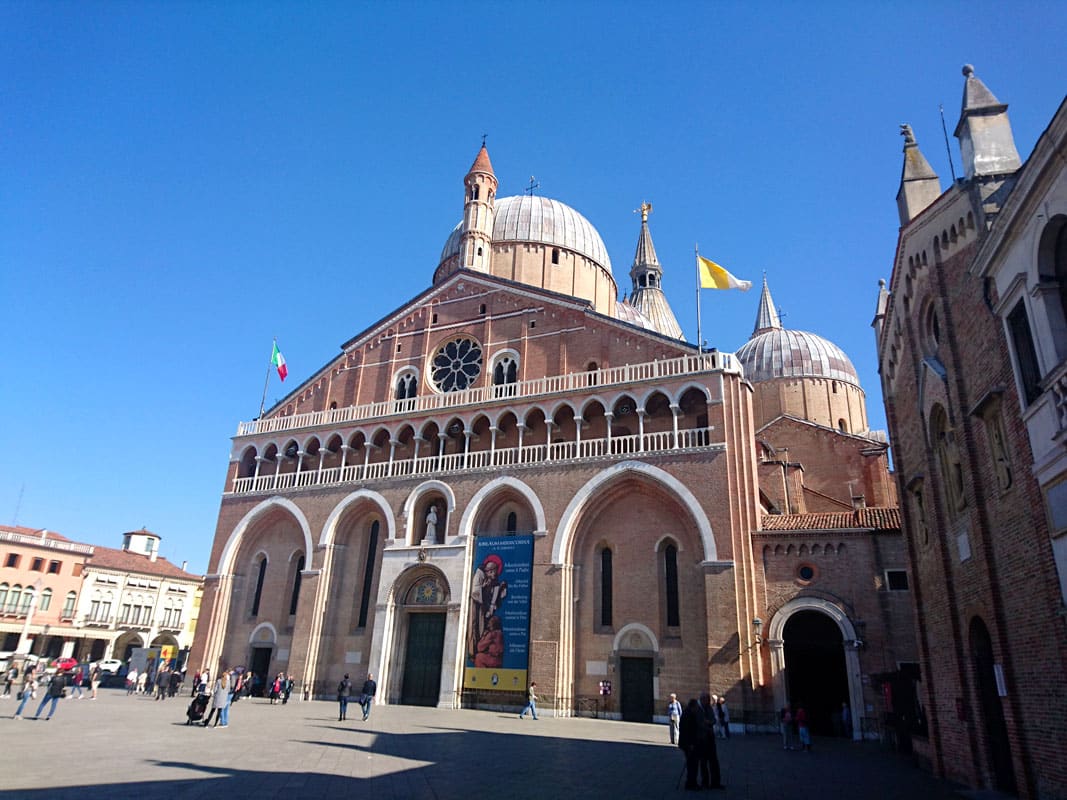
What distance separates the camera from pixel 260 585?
97.5 ft

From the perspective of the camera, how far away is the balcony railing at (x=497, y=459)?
22.8 metres

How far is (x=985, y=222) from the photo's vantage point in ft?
33.8

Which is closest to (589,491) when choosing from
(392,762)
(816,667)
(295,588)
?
(816,667)

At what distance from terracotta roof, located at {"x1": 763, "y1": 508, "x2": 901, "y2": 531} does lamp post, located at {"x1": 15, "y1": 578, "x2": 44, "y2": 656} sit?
42.1 meters

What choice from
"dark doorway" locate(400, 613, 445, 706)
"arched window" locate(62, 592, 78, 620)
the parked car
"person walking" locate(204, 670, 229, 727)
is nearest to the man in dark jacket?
"person walking" locate(204, 670, 229, 727)

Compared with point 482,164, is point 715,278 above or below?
below

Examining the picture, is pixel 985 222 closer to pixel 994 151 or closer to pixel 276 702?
pixel 994 151

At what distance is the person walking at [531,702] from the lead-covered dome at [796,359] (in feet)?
79.5

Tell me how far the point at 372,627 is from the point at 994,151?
77.7ft

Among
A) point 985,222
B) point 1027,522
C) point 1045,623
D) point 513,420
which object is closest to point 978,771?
point 1045,623

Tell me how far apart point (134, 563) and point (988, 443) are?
56946 mm

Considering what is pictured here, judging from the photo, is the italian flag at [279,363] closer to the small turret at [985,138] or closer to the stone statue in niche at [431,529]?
the stone statue in niche at [431,529]

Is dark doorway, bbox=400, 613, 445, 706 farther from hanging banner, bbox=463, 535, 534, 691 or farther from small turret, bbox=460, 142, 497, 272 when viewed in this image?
small turret, bbox=460, 142, 497, 272

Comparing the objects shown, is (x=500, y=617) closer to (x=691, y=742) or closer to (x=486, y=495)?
(x=486, y=495)
